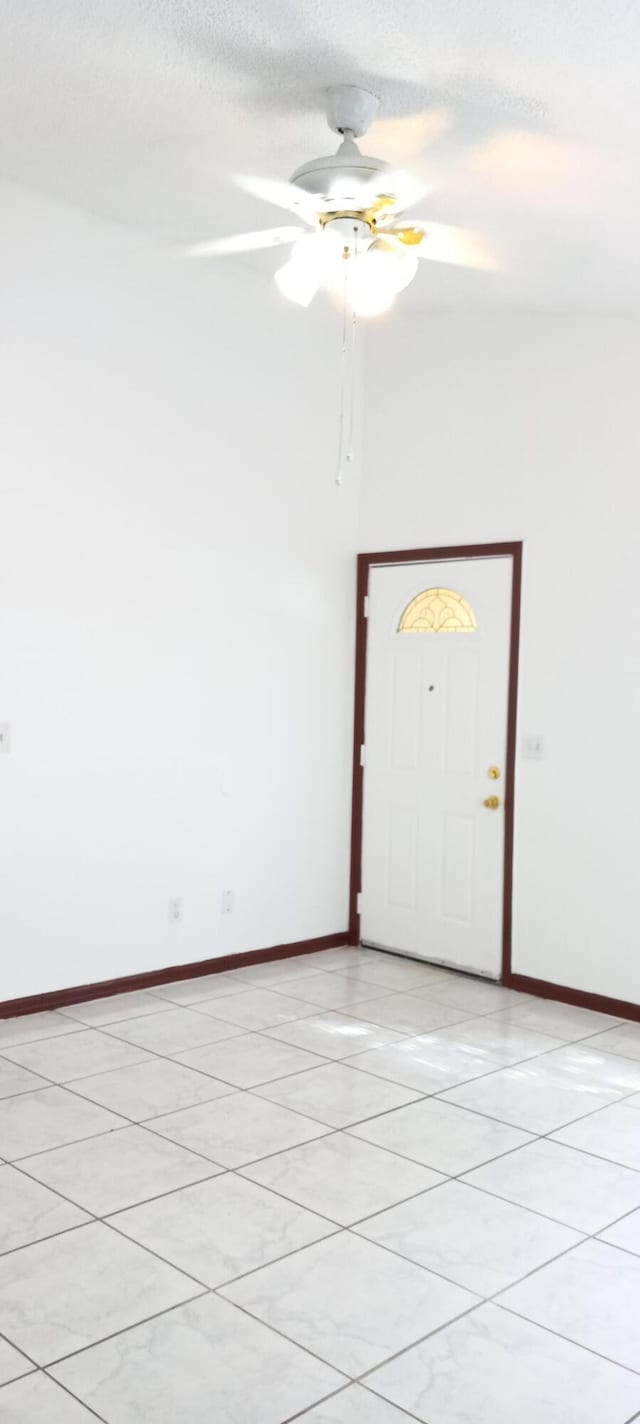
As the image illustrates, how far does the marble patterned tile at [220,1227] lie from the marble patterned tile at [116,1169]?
2.6 inches

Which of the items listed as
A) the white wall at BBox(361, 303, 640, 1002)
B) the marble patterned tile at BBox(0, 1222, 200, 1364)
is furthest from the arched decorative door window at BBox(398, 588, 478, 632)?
the marble patterned tile at BBox(0, 1222, 200, 1364)

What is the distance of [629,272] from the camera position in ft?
13.8

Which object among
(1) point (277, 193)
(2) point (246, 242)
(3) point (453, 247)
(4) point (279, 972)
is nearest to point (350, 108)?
(1) point (277, 193)

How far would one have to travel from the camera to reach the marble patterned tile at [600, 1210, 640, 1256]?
284cm

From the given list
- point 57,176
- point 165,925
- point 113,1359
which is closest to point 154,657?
point 165,925

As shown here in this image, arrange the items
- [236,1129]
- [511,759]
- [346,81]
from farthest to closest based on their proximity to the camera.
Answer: [511,759] → [236,1129] → [346,81]

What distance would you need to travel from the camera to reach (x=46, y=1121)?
137 inches

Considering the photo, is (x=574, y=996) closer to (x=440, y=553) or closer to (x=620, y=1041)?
(x=620, y=1041)

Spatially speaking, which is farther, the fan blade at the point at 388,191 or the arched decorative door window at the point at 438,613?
the arched decorative door window at the point at 438,613

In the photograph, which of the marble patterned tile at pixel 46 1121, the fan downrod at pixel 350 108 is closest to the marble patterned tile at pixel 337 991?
the marble patterned tile at pixel 46 1121

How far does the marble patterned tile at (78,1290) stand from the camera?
238 cm

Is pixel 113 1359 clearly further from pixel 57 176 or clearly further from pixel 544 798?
pixel 57 176

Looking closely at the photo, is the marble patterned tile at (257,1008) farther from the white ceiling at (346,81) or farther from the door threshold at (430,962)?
the white ceiling at (346,81)

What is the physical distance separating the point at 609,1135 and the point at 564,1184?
1.32ft
